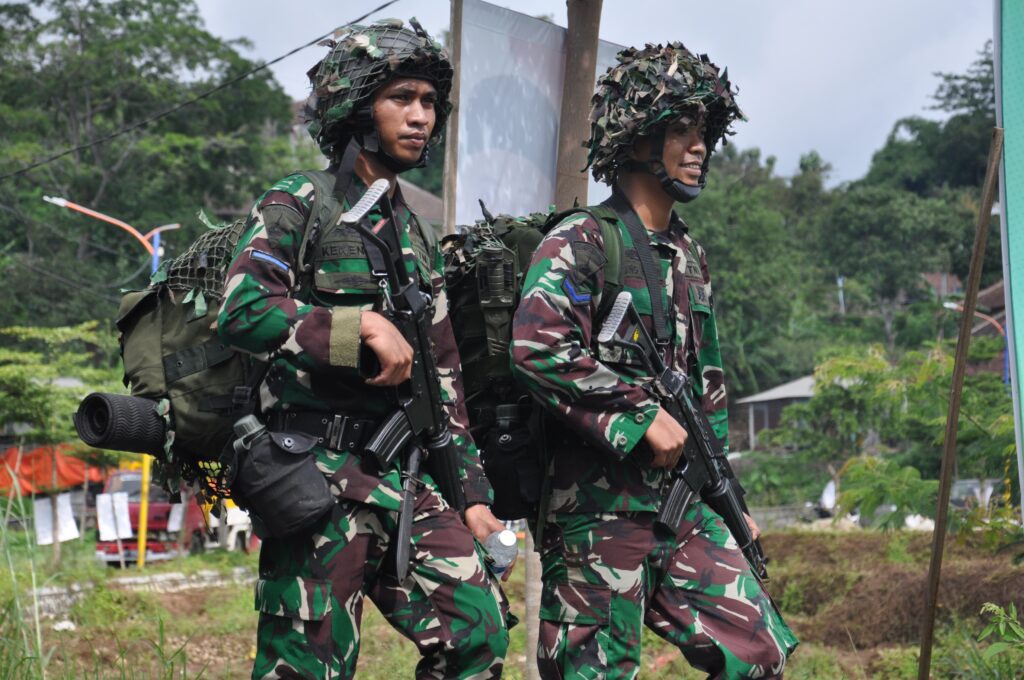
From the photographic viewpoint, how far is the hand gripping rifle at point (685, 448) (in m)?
4.00

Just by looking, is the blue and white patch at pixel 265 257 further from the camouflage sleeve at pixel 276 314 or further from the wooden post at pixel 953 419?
the wooden post at pixel 953 419

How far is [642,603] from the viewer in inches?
156

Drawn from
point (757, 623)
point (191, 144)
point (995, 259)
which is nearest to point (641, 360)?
point (757, 623)

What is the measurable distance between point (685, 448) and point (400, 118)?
1358 mm

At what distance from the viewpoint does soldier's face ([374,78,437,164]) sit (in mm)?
3799

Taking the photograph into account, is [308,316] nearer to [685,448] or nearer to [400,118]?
[400,118]

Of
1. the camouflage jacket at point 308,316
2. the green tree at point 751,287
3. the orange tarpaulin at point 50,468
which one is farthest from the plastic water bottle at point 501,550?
the green tree at point 751,287

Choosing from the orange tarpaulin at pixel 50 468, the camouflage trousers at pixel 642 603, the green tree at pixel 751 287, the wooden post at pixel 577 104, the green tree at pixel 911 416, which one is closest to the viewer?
the camouflage trousers at pixel 642 603

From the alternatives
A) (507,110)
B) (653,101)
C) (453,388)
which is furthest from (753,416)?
(453,388)

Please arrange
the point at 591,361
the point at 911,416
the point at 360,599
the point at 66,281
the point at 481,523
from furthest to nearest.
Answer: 1. the point at 66,281
2. the point at 911,416
3. the point at 591,361
4. the point at 481,523
5. the point at 360,599

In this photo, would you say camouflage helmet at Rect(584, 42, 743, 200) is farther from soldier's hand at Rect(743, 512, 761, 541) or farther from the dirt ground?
the dirt ground

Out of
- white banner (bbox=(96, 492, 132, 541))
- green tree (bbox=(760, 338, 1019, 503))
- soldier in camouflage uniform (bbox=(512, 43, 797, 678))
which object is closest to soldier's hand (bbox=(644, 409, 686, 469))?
soldier in camouflage uniform (bbox=(512, 43, 797, 678))

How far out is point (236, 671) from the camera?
27.5 ft

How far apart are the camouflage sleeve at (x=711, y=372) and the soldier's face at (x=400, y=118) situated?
3.71ft
